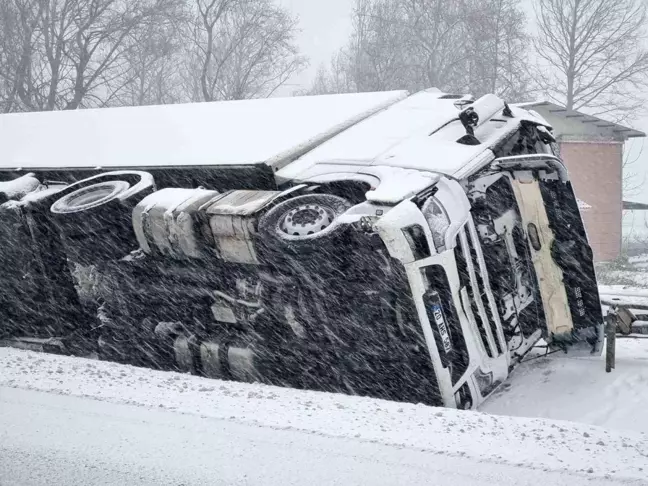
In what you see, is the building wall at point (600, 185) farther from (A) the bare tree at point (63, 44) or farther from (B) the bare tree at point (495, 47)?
(A) the bare tree at point (63, 44)

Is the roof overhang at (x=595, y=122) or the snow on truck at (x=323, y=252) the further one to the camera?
the roof overhang at (x=595, y=122)

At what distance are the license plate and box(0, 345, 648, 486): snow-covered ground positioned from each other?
33.7 inches

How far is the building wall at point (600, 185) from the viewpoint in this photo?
2155 cm

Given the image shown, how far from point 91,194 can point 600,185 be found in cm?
1878

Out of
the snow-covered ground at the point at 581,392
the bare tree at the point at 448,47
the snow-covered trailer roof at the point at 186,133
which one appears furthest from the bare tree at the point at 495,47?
the snow-covered ground at the point at 581,392

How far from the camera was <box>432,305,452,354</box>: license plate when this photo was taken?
5.02 m

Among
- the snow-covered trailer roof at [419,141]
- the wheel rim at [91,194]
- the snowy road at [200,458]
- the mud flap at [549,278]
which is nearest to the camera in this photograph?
the snowy road at [200,458]

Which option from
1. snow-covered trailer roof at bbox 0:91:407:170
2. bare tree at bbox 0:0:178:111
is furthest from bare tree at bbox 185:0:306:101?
snow-covered trailer roof at bbox 0:91:407:170

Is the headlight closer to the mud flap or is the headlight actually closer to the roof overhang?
the mud flap

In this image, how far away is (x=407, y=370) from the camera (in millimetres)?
5375

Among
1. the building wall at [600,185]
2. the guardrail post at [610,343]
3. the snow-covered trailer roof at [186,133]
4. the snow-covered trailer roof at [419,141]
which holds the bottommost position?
the building wall at [600,185]

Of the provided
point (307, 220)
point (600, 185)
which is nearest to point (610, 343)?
point (307, 220)

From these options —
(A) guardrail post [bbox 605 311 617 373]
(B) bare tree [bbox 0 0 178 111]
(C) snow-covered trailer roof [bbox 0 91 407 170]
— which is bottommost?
(A) guardrail post [bbox 605 311 617 373]

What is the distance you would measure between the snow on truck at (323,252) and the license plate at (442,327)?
1 centimetres
